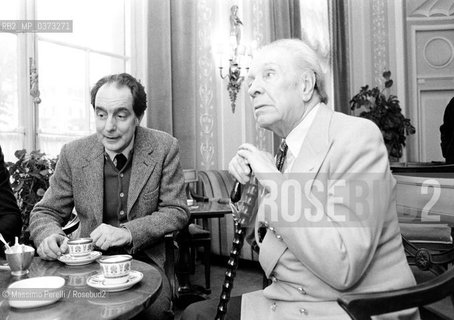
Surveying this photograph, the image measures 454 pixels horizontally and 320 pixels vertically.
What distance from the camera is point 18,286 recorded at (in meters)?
1.16

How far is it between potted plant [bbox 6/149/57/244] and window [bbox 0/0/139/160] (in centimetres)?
67

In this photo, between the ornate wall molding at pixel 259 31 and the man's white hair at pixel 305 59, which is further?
the ornate wall molding at pixel 259 31

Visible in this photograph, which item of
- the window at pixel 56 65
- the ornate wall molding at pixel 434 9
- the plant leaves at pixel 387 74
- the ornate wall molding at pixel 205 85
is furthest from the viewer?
the ornate wall molding at pixel 434 9

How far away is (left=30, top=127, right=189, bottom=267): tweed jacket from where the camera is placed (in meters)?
1.96

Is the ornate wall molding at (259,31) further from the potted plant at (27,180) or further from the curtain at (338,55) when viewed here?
the potted plant at (27,180)

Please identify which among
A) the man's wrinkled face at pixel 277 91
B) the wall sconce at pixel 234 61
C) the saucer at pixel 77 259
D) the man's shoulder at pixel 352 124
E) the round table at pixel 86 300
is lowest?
the round table at pixel 86 300

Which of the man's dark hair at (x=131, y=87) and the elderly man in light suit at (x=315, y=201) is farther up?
the man's dark hair at (x=131, y=87)

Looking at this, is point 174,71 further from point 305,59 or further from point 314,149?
point 314,149

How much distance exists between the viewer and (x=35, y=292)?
113 centimetres

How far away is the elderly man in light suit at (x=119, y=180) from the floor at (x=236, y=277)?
1.65m

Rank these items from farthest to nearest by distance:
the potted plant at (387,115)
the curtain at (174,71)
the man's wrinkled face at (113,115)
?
the potted plant at (387,115)
the curtain at (174,71)
the man's wrinkled face at (113,115)

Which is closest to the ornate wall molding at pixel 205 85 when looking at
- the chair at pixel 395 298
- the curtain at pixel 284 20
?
the curtain at pixel 284 20

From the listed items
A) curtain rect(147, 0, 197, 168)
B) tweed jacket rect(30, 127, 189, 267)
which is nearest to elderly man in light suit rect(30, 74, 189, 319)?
tweed jacket rect(30, 127, 189, 267)

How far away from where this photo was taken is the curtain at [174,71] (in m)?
4.46
